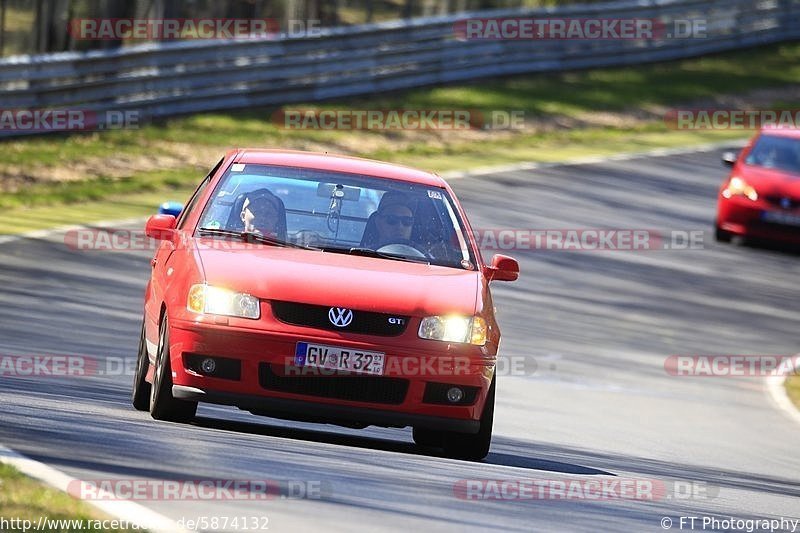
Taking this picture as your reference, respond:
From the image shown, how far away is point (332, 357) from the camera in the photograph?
934 centimetres

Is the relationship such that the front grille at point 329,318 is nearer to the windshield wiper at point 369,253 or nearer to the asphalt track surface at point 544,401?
the asphalt track surface at point 544,401

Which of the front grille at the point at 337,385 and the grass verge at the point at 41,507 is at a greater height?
the grass verge at the point at 41,507

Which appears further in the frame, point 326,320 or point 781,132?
point 781,132

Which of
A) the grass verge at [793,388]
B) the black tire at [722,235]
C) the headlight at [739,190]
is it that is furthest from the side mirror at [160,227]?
the black tire at [722,235]

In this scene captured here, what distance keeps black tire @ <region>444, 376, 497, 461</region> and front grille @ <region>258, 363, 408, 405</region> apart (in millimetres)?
608

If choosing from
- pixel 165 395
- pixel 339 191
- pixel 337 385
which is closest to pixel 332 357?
pixel 337 385

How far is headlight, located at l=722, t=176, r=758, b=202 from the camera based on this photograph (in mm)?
24578

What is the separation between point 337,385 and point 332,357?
15 centimetres

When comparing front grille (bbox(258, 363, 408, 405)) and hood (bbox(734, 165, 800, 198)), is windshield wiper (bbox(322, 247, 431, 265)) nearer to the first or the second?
front grille (bbox(258, 363, 408, 405))

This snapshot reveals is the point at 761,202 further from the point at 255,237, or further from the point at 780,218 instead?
the point at 255,237

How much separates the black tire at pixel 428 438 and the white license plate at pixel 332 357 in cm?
105

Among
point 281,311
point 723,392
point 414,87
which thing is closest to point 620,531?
point 281,311

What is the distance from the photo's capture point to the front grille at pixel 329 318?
30.8ft

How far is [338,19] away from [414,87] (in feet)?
6.24
